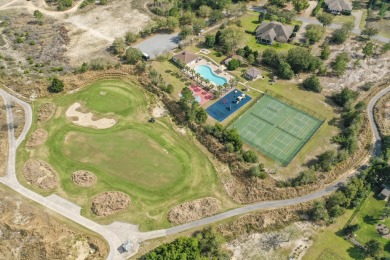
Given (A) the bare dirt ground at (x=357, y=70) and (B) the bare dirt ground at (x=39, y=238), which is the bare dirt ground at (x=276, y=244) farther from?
(A) the bare dirt ground at (x=357, y=70)

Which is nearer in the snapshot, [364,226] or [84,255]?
[84,255]

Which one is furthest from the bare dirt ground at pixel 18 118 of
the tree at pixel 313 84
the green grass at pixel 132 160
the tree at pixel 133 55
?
the tree at pixel 313 84

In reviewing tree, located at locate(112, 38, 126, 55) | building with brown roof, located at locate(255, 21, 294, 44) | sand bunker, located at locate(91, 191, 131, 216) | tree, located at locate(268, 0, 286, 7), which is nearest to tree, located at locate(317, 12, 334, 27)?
building with brown roof, located at locate(255, 21, 294, 44)

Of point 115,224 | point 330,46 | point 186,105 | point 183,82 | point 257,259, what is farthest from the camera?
point 330,46

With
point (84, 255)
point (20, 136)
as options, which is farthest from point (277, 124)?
point (20, 136)

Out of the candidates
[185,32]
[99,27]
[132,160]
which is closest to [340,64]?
[185,32]

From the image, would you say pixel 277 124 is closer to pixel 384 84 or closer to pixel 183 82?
pixel 183 82
